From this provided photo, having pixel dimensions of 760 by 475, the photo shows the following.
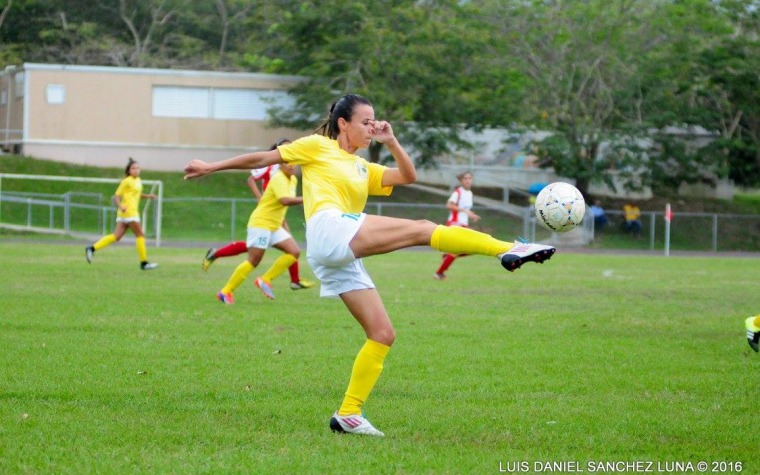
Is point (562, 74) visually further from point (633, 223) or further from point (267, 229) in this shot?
point (267, 229)

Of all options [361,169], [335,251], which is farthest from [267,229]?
[335,251]

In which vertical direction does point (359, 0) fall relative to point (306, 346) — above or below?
above

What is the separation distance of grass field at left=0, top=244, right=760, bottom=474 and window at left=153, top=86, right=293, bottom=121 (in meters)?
27.2

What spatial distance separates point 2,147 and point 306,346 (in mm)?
38097

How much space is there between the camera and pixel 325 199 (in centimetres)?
647

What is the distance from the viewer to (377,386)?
8.12 m

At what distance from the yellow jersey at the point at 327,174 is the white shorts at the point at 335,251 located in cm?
13

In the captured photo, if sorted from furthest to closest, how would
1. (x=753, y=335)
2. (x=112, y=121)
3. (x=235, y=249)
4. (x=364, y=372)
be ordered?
(x=112, y=121) → (x=235, y=249) → (x=753, y=335) → (x=364, y=372)

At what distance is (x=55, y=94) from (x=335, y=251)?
38242mm

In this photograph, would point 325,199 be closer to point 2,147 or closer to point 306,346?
point 306,346

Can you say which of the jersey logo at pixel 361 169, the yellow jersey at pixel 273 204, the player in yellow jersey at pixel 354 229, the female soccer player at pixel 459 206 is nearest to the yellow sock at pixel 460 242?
the player in yellow jersey at pixel 354 229

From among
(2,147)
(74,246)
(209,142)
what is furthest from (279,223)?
(2,147)

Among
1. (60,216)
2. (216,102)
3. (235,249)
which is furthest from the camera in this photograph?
(216,102)

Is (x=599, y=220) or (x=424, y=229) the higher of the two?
(x=424, y=229)
